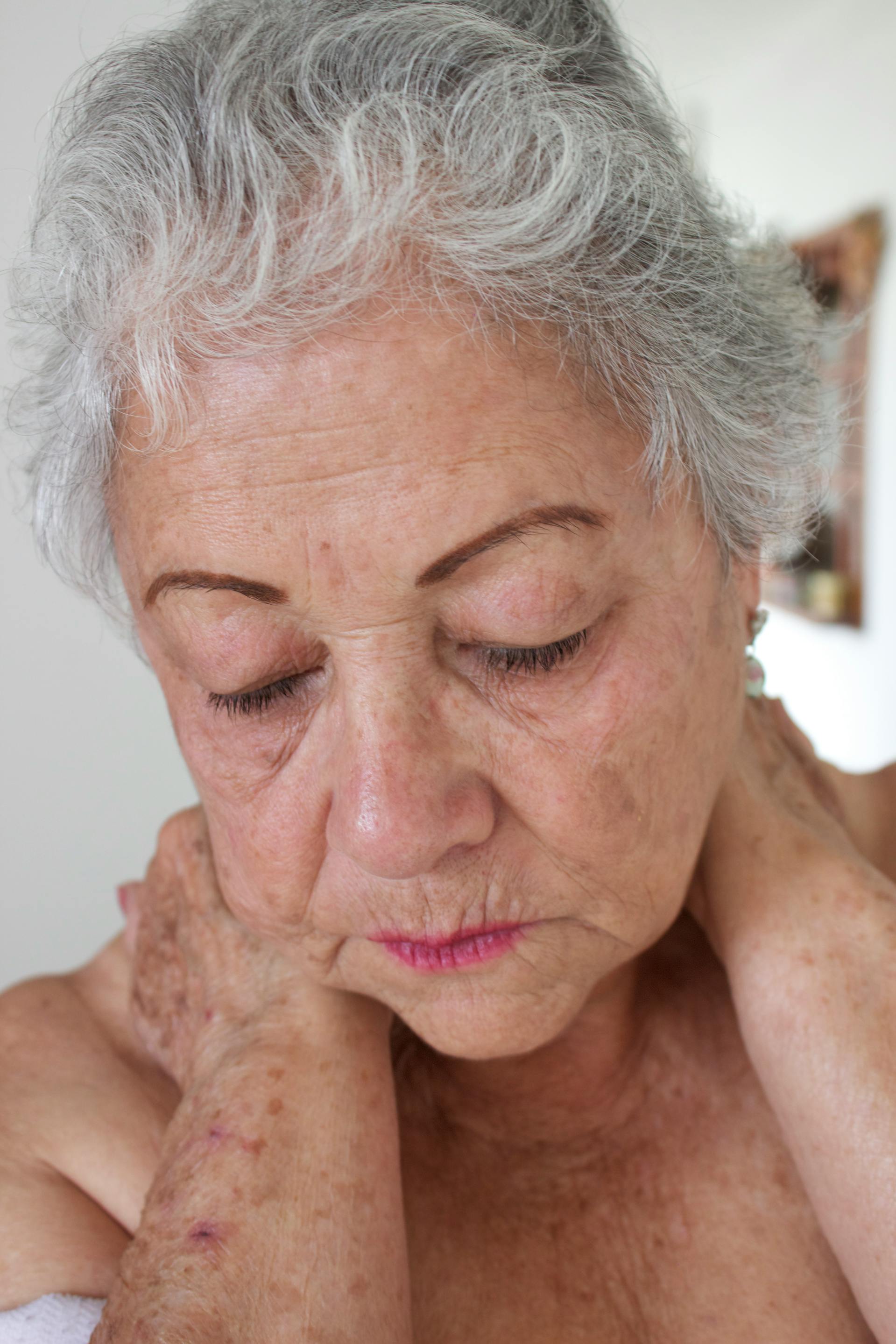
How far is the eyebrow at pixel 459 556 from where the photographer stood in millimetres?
857

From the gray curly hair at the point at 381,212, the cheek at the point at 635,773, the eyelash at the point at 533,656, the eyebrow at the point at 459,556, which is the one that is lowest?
the cheek at the point at 635,773

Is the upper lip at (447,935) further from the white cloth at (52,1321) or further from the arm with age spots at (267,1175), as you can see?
the white cloth at (52,1321)

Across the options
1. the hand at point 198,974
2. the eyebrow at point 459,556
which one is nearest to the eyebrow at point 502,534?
the eyebrow at point 459,556

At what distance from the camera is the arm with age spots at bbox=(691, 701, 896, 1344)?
3.33 feet

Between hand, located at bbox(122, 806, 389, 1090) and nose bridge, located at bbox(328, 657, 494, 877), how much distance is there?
11.7 inches

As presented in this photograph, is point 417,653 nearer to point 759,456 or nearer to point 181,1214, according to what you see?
point 759,456

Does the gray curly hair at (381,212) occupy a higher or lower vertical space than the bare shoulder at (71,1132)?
higher

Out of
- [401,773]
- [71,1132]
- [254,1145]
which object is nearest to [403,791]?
[401,773]

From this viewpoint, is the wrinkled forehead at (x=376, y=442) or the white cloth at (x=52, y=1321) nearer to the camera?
the wrinkled forehead at (x=376, y=442)

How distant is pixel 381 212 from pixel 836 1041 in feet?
2.80

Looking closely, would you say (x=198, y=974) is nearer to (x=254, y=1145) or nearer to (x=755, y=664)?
(x=254, y=1145)

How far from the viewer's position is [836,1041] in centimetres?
107

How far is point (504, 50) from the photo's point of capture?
2.99 feet

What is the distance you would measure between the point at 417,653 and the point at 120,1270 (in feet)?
1.94
